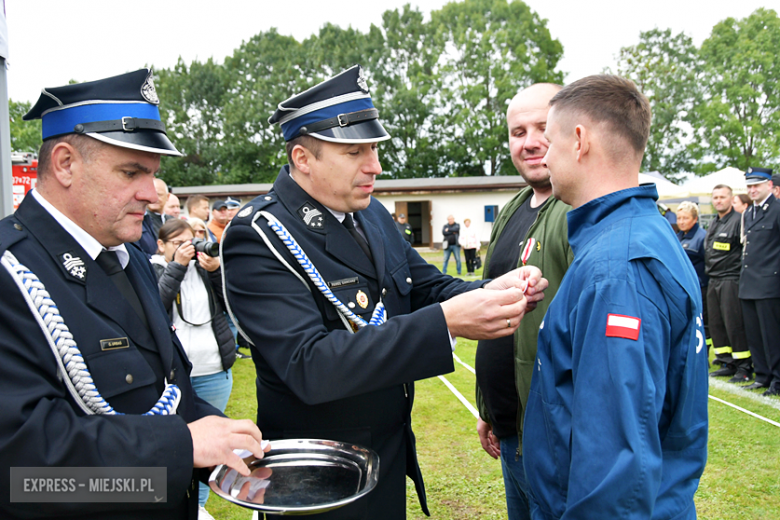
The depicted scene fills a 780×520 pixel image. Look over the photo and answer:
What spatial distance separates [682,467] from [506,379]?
113 cm

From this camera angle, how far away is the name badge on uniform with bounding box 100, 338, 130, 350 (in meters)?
1.62

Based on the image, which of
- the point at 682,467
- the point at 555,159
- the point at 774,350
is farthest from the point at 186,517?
the point at 774,350

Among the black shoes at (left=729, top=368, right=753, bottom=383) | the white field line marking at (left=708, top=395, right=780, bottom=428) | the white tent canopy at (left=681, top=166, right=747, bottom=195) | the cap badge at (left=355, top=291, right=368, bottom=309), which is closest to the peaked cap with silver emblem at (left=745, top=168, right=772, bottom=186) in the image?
the black shoes at (left=729, top=368, right=753, bottom=383)

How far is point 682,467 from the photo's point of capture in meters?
1.60

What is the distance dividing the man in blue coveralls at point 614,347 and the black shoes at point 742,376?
713 cm

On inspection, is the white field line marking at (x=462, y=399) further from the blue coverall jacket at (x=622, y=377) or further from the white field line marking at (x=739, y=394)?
the blue coverall jacket at (x=622, y=377)

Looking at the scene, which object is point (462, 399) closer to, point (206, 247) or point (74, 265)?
point (206, 247)

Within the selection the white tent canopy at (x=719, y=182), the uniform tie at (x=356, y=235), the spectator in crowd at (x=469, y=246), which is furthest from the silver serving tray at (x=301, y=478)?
the white tent canopy at (x=719, y=182)

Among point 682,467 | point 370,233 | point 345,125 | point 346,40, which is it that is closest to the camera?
point 682,467

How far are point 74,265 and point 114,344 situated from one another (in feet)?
0.91

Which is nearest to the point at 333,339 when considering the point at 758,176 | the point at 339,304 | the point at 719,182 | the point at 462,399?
the point at 339,304

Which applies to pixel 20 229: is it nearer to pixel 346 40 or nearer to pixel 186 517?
pixel 186 517

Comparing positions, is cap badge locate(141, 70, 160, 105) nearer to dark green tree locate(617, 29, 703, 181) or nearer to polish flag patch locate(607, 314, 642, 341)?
polish flag patch locate(607, 314, 642, 341)

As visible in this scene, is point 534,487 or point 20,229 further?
point 534,487
